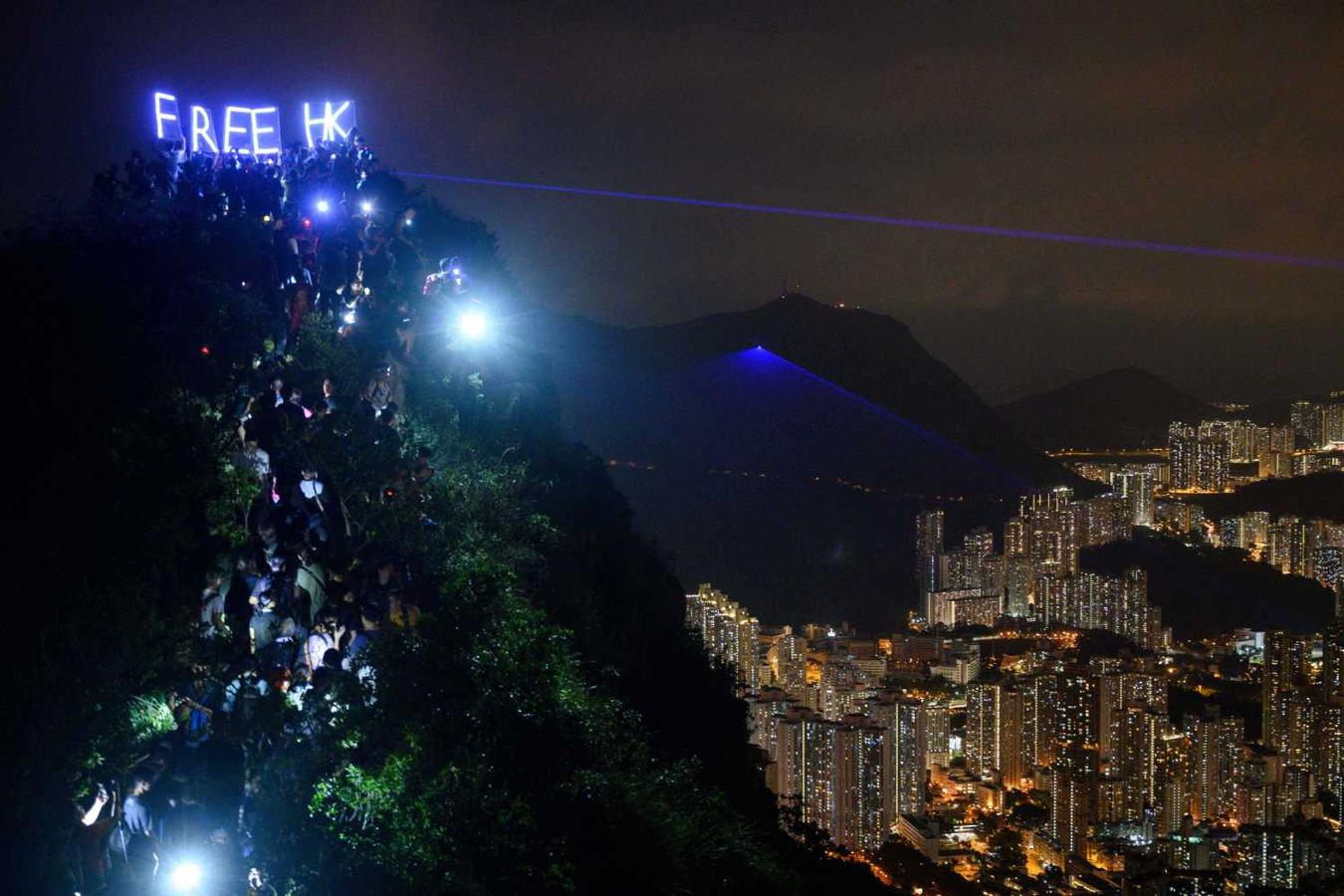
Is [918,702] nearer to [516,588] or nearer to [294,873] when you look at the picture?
[516,588]

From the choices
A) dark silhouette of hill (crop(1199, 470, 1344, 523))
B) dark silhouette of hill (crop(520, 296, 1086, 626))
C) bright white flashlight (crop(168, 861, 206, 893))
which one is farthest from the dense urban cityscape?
bright white flashlight (crop(168, 861, 206, 893))

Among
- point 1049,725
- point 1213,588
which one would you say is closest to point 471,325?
point 1049,725

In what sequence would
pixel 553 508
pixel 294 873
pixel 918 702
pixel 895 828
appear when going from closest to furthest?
pixel 294 873 → pixel 553 508 → pixel 895 828 → pixel 918 702

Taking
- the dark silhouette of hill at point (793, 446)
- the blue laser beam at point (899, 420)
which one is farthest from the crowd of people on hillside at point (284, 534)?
the blue laser beam at point (899, 420)

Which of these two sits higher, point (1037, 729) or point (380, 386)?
point (380, 386)

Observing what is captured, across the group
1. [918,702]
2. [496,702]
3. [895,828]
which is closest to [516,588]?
[496,702]

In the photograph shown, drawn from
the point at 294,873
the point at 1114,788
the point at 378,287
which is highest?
the point at 378,287

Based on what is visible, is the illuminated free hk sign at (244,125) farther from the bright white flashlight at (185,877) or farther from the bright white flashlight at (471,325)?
the bright white flashlight at (185,877)
